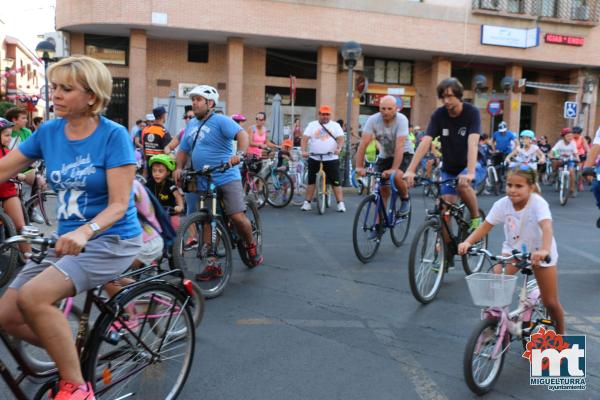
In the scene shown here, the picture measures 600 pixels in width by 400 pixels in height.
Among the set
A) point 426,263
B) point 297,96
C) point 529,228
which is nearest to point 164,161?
point 426,263

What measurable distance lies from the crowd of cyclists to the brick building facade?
61.0 feet

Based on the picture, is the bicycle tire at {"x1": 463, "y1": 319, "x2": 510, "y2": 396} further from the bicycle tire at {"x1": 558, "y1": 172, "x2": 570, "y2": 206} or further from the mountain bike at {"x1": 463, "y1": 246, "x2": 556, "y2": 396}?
the bicycle tire at {"x1": 558, "y1": 172, "x2": 570, "y2": 206}

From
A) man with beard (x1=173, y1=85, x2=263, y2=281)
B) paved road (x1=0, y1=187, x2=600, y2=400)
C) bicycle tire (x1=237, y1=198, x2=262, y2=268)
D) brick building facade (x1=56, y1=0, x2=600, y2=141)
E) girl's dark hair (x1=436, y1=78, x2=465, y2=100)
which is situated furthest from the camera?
brick building facade (x1=56, y1=0, x2=600, y2=141)

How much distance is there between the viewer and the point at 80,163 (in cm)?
279

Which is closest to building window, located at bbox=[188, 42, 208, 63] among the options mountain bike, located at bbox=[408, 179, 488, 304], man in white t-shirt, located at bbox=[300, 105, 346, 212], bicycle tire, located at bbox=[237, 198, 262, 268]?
man in white t-shirt, located at bbox=[300, 105, 346, 212]

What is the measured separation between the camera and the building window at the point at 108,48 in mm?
25875

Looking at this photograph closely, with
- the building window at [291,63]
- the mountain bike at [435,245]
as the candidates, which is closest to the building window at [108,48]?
the building window at [291,63]

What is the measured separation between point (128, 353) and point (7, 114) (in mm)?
6285

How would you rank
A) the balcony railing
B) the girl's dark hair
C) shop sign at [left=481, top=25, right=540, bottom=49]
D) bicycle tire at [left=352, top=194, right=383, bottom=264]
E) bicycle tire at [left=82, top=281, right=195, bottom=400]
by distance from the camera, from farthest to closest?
the balcony railing, shop sign at [left=481, top=25, right=540, bottom=49], bicycle tire at [left=352, top=194, right=383, bottom=264], the girl's dark hair, bicycle tire at [left=82, top=281, right=195, bottom=400]

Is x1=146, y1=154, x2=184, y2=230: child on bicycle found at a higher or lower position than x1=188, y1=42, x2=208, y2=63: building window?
lower

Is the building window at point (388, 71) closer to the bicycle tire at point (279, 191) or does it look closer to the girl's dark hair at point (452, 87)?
the bicycle tire at point (279, 191)

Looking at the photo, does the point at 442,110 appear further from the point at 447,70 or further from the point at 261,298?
the point at 447,70

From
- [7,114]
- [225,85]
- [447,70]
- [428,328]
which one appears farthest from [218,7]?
[428,328]

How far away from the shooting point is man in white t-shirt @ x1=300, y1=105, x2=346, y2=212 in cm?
1111
